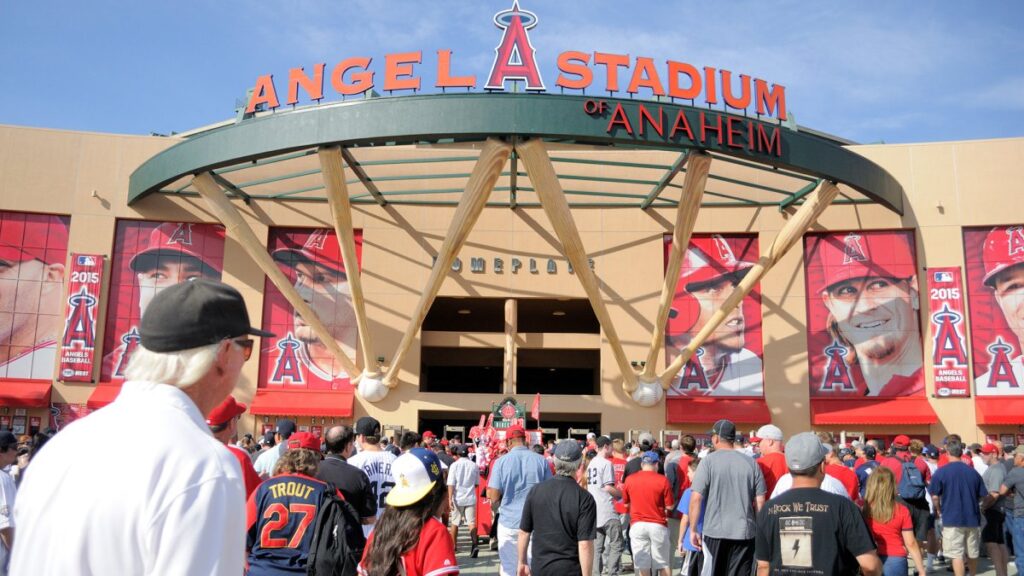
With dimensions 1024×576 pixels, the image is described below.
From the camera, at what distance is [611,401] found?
3062 cm

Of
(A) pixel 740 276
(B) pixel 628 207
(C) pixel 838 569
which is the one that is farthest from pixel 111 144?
(C) pixel 838 569

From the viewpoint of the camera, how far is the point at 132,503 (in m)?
1.68

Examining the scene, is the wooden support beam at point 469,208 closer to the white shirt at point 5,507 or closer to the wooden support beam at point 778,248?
the wooden support beam at point 778,248

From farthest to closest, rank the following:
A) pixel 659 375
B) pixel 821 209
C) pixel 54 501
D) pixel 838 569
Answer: pixel 659 375 < pixel 821 209 < pixel 838 569 < pixel 54 501

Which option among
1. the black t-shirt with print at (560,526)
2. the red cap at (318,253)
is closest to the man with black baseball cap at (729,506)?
the black t-shirt with print at (560,526)

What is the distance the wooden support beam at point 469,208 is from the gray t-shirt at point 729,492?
50.8 ft

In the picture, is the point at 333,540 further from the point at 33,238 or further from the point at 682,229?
the point at 33,238

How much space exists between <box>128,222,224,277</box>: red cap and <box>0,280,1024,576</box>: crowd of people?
19.4m

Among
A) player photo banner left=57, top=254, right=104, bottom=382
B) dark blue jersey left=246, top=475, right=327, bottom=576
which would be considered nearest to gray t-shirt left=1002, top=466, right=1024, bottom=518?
dark blue jersey left=246, top=475, right=327, bottom=576

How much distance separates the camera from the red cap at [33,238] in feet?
99.1

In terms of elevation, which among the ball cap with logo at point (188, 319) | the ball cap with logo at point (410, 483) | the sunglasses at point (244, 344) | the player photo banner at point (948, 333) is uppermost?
the player photo banner at point (948, 333)

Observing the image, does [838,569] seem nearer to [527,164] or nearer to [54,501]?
[54,501]

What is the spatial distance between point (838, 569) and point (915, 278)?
28.7 m

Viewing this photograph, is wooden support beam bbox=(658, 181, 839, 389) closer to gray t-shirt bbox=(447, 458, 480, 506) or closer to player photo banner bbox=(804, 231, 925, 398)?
player photo banner bbox=(804, 231, 925, 398)
